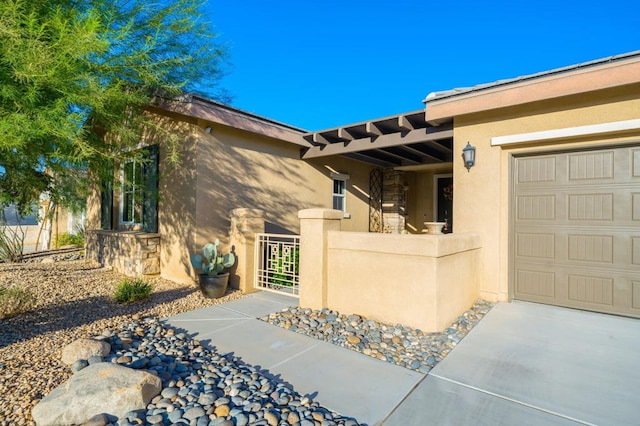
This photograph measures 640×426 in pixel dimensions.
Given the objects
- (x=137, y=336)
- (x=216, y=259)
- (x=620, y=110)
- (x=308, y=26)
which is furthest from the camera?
(x=308, y=26)

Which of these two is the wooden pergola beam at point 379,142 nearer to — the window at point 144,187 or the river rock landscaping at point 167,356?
the river rock landscaping at point 167,356

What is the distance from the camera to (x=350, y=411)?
2355 millimetres

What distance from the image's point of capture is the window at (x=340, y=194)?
9.66 m

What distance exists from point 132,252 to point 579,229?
836cm

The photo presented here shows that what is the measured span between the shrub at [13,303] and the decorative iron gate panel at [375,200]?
333 inches

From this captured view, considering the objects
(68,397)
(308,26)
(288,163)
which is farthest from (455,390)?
(308,26)

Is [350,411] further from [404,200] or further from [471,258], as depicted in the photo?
[404,200]

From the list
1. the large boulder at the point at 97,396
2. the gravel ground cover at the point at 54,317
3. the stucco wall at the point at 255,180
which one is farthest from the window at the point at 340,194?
the large boulder at the point at 97,396

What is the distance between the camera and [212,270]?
5.63m

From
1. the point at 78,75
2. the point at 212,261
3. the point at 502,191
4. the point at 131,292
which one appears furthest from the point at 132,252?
the point at 502,191

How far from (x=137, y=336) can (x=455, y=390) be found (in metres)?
3.47

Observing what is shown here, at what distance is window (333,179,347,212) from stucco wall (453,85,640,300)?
179 inches

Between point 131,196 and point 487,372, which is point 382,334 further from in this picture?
point 131,196

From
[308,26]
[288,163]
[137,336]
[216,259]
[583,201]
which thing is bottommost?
[137,336]
